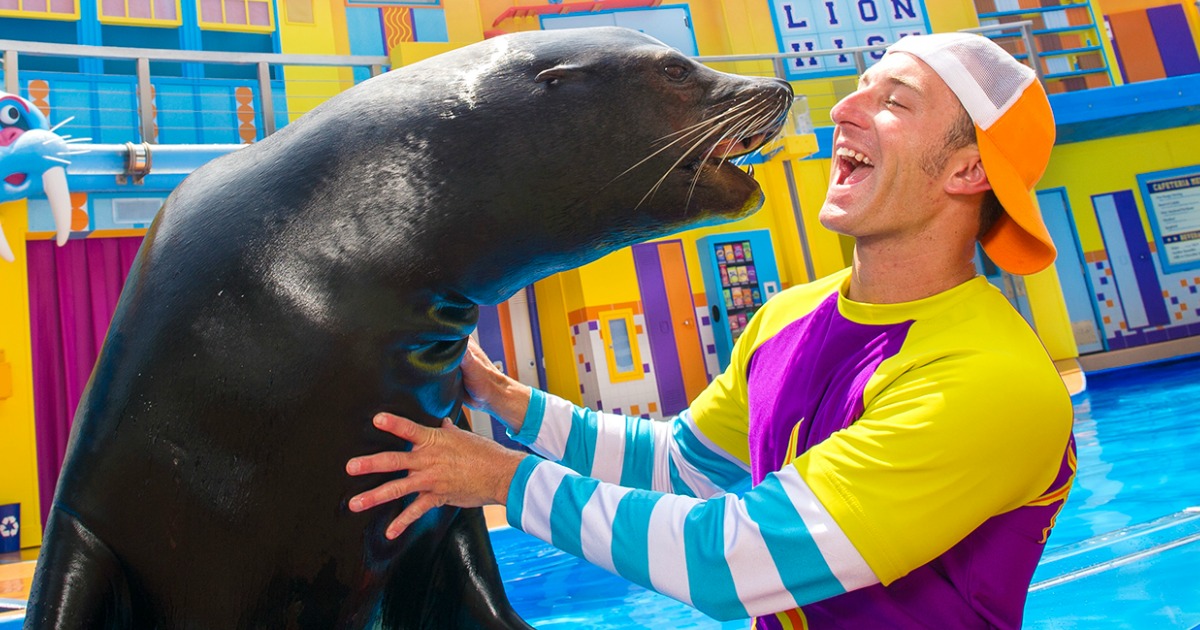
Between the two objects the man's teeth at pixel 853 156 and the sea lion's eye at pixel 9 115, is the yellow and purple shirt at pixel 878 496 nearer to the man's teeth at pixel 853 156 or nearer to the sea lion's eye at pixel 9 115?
the man's teeth at pixel 853 156

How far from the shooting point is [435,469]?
1315 millimetres

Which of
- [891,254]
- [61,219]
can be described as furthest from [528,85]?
[61,219]

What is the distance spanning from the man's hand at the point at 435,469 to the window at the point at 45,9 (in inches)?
399

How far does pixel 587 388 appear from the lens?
10.6 m

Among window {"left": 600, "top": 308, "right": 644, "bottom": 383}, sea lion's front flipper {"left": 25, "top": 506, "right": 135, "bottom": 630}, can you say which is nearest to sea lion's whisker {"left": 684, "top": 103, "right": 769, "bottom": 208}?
sea lion's front flipper {"left": 25, "top": 506, "right": 135, "bottom": 630}

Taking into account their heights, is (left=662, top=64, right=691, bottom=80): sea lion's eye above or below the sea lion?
above

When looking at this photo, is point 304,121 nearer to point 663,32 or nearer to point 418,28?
point 418,28

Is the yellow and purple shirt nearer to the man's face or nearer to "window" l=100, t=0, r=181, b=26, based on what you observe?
the man's face

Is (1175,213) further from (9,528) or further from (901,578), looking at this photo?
(9,528)

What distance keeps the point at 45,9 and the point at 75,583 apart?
1033cm

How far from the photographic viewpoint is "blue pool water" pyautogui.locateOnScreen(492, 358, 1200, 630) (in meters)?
2.98

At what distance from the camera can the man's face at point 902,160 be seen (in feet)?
4.94

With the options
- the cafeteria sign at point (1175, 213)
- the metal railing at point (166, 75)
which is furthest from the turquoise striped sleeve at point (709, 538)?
the cafeteria sign at point (1175, 213)

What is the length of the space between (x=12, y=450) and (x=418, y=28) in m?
6.85
